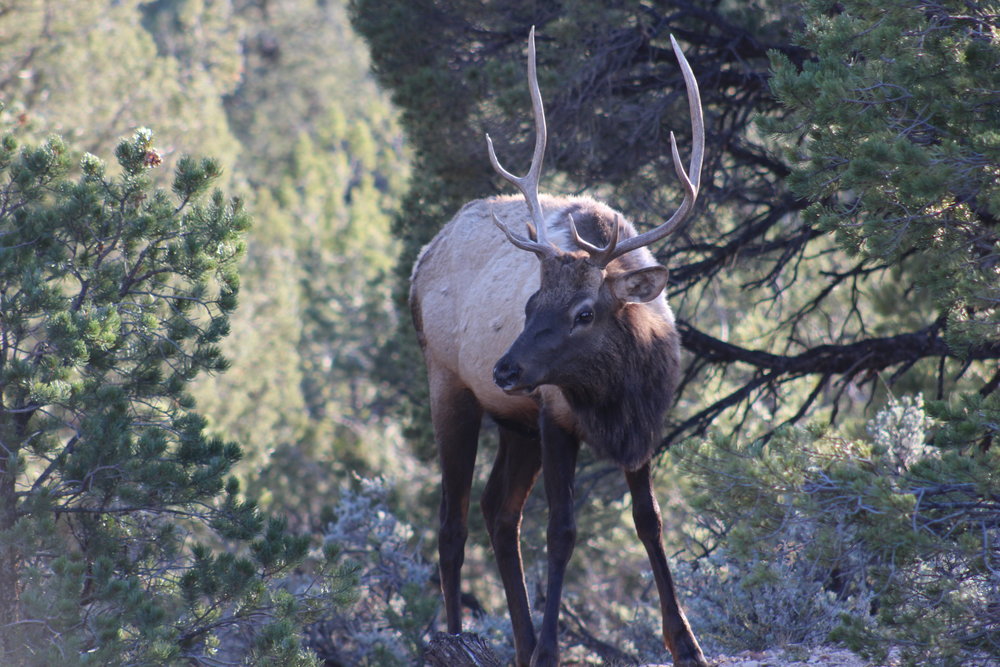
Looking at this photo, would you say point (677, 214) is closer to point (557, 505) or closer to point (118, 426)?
point (557, 505)

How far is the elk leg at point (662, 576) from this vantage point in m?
5.63

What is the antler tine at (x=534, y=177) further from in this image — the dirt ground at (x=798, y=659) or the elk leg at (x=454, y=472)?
the dirt ground at (x=798, y=659)

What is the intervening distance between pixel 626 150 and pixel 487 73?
1297 millimetres

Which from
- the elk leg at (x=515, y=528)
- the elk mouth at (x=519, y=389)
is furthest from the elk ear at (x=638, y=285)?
the elk leg at (x=515, y=528)

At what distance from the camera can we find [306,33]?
40031 millimetres

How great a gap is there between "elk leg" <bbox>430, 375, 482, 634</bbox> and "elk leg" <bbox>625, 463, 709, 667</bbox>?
4.28ft

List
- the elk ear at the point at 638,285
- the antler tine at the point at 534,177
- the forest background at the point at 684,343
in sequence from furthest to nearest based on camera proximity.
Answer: the antler tine at the point at 534,177 → the elk ear at the point at 638,285 → the forest background at the point at 684,343

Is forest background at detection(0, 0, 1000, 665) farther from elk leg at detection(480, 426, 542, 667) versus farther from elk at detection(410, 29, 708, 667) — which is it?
elk leg at detection(480, 426, 542, 667)

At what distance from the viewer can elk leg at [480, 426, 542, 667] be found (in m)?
6.34

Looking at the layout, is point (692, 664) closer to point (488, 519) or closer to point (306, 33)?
point (488, 519)

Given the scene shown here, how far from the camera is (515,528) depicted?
651 centimetres

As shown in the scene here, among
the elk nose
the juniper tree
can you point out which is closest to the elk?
the elk nose

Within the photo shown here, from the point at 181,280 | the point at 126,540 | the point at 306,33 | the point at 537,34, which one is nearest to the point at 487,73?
the point at 537,34

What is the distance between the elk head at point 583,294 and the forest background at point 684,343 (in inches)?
22.3
